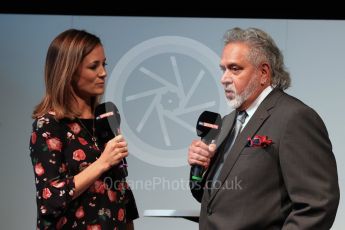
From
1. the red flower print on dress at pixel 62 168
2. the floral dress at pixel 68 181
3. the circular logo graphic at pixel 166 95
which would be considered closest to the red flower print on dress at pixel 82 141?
the floral dress at pixel 68 181

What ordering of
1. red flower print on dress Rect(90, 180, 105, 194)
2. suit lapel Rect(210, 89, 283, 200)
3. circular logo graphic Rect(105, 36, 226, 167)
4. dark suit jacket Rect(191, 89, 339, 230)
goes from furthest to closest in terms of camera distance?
circular logo graphic Rect(105, 36, 226, 167)
red flower print on dress Rect(90, 180, 105, 194)
suit lapel Rect(210, 89, 283, 200)
dark suit jacket Rect(191, 89, 339, 230)

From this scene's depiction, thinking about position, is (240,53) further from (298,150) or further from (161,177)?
(161,177)

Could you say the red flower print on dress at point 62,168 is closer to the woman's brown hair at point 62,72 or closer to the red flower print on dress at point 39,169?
the red flower print on dress at point 39,169

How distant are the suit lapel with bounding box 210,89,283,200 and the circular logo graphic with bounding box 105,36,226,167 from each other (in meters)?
1.53

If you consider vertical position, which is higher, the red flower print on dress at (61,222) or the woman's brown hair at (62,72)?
the woman's brown hair at (62,72)

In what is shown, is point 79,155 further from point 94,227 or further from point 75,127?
point 94,227

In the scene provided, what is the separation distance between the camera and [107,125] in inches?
95.4

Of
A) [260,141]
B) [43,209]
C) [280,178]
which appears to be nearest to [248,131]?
[260,141]

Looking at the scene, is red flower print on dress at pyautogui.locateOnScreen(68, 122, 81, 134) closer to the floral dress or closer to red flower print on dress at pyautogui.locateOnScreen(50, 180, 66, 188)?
the floral dress

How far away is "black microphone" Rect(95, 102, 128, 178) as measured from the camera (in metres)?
2.40

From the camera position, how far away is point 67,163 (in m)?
2.35

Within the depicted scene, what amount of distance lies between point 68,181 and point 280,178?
2.60 feet

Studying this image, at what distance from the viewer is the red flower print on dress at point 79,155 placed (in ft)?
7.73

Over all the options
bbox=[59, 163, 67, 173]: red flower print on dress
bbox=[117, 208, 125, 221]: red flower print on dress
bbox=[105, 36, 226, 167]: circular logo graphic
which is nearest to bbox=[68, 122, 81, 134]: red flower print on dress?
bbox=[59, 163, 67, 173]: red flower print on dress
